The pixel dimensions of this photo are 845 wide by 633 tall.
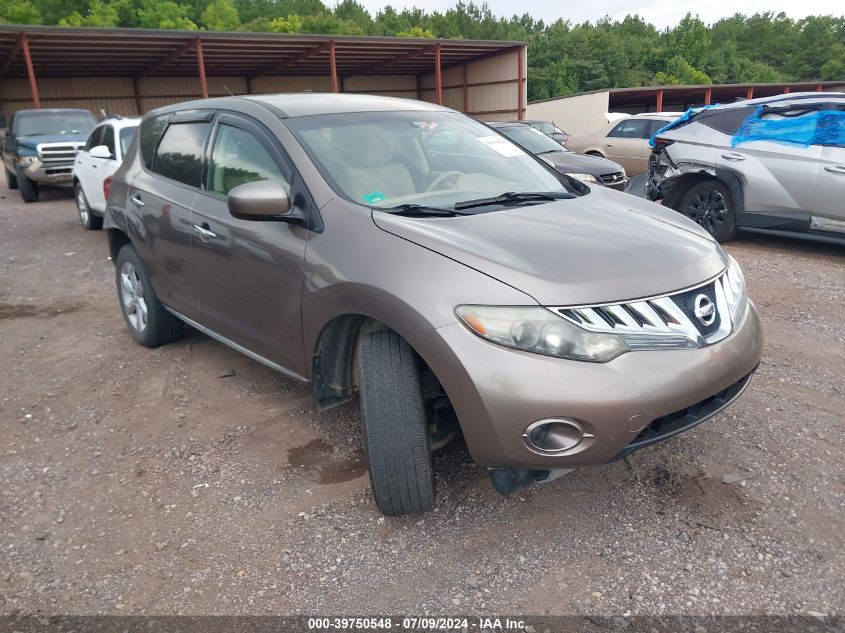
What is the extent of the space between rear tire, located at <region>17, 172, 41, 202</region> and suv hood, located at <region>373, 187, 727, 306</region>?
12.9 meters

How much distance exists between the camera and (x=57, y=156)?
39.3 ft

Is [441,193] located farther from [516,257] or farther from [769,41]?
[769,41]

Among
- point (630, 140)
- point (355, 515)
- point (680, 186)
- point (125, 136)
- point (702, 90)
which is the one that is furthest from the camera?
point (702, 90)

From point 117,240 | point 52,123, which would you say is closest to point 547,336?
point 117,240

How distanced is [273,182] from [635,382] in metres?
1.76

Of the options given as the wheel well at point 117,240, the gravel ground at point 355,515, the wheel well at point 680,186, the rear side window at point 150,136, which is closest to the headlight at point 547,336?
the gravel ground at point 355,515

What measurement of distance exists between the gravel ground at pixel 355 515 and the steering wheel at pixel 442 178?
4.22 feet

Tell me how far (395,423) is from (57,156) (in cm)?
1216

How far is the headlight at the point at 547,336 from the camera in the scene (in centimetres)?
Answer: 216

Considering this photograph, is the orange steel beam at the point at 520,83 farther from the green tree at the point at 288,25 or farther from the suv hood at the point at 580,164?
the green tree at the point at 288,25

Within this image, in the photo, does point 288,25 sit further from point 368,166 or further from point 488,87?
point 368,166

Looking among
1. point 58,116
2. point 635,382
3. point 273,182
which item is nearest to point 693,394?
point 635,382

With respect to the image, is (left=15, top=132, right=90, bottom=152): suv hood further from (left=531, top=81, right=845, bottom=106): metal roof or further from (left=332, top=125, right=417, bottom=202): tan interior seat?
(left=531, top=81, right=845, bottom=106): metal roof

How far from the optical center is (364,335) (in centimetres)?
265
